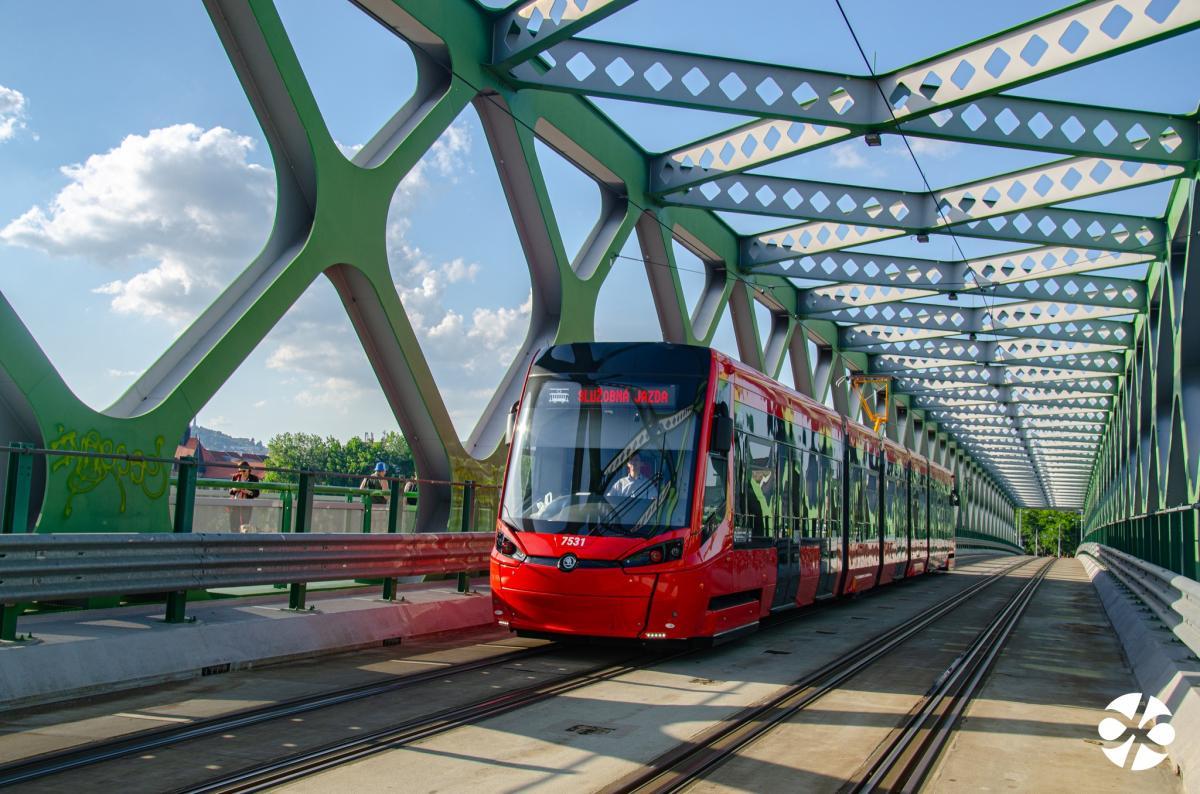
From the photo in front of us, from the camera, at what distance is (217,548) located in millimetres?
7934

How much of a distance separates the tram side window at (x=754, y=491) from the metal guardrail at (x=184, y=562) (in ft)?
11.2

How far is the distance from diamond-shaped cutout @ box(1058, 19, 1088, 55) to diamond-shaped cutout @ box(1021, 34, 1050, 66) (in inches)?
8.8

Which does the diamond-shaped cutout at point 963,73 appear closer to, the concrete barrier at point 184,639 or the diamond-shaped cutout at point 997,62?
the diamond-shaped cutout at point 997,62

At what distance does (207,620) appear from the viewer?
8039mm

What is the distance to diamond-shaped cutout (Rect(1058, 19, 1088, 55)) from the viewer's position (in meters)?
12.6

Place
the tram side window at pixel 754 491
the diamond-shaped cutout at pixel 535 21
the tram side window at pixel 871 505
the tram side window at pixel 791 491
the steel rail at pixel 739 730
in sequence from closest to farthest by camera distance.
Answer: the steel rail at pixel 739 730 < the tram side window at pixel 754 491 < the tram side window at pixel 791 491 < the diamond-shaped cutout at pixel 535 21 < the tram side window at pixel 871 505

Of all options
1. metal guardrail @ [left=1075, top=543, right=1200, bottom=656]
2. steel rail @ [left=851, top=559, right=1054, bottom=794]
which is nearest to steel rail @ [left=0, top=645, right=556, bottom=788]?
steel rail @ [left=851, top=559, right=1054, bottom=794]

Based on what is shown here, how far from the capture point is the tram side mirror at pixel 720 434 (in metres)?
9.77

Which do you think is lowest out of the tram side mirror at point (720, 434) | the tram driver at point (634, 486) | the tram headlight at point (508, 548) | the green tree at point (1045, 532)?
the green tree at point (1045, 532)

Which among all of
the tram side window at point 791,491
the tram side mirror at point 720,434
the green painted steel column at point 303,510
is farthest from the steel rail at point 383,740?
the tram side window at point 791,491

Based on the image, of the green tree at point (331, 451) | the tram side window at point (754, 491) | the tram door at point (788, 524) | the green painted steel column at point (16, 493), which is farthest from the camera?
the green tree at point (331, 451)

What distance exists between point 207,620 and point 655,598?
12.5ft

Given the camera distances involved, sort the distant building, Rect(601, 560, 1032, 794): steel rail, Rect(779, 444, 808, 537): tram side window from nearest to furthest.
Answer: Rect(601, 560, 1032, 794): steel rail
the distant building
Rect(779, 444, 808, 537): tram side window

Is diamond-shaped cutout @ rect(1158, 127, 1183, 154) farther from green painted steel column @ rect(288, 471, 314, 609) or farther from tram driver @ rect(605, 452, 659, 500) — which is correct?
green painted steel column @ rect(288, 471, 314, 609)
